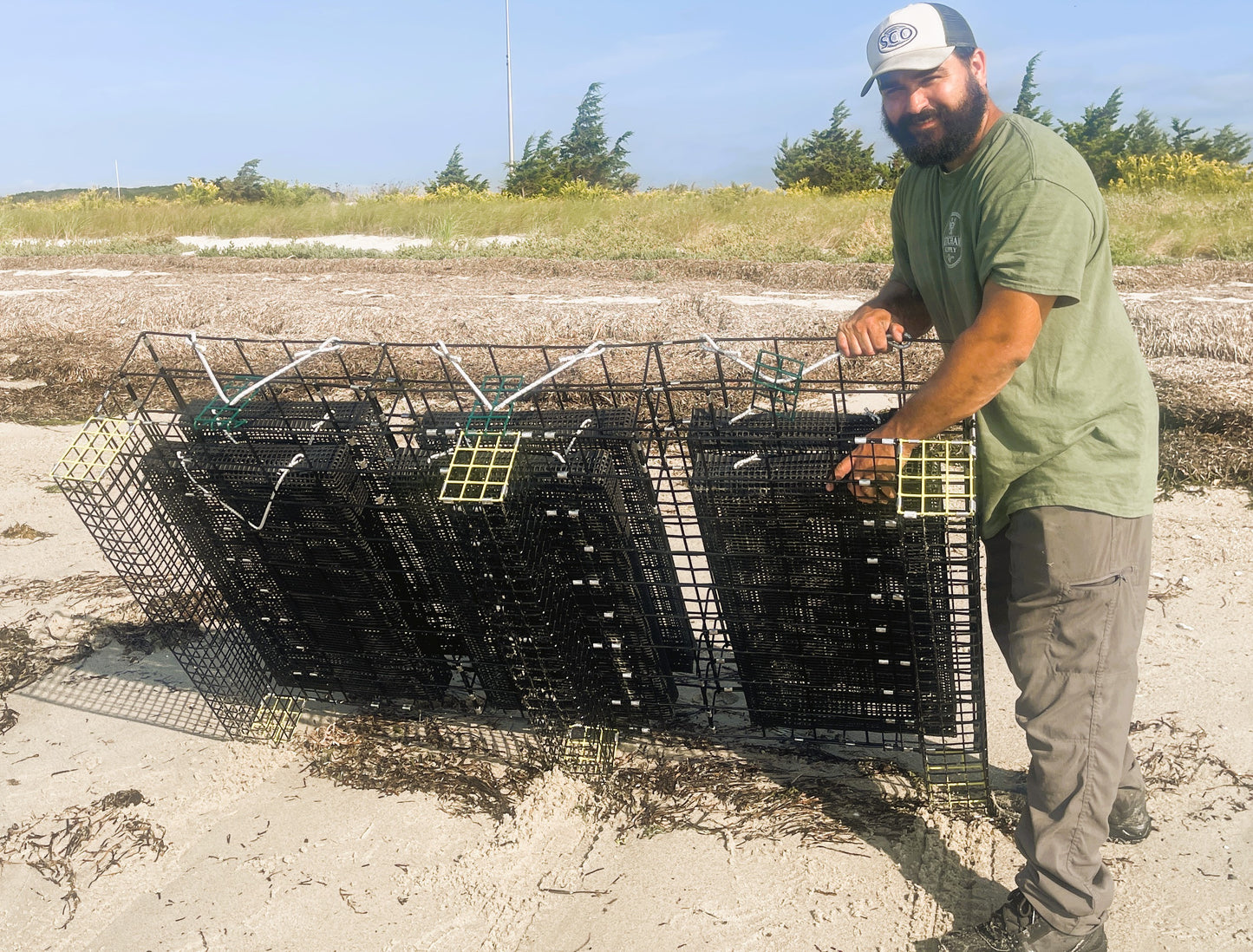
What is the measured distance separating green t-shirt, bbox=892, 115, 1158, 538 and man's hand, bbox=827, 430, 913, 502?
23cm

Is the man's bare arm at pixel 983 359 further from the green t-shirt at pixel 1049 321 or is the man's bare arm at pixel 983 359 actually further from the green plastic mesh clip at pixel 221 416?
the green plastic mesh clip at pixel 221 416

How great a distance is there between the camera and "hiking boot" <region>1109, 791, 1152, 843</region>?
114 inches

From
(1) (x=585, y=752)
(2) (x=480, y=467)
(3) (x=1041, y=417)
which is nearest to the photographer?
(3) (x=1041, y=417)

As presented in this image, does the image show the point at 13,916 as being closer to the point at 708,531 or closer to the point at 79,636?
the point at 79,636

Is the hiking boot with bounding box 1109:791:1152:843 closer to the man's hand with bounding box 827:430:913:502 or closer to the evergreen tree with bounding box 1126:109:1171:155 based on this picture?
the man's hand with bounding box 827:430:913:502

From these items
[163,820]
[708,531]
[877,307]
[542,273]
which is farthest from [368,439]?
[542,273]

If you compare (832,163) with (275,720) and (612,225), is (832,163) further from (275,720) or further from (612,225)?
(275,720)

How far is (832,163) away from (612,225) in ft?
44.8

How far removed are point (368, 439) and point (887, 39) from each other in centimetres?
203

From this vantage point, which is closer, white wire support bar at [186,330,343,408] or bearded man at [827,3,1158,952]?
bearded man at [827,3,1158,952]

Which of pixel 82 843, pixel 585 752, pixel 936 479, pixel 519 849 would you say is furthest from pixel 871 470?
pixel 82 843

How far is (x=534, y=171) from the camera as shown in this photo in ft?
94.4

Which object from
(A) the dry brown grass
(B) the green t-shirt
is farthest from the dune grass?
(B) the green t-shirt

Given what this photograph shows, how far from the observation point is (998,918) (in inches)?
101
